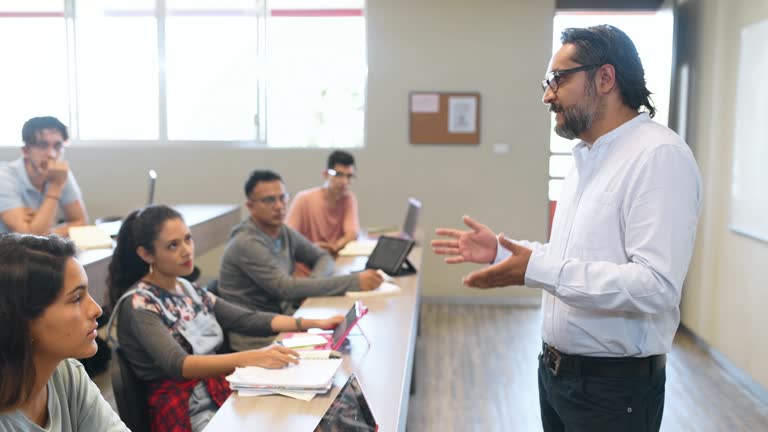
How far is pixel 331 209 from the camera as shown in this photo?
15.9 feet

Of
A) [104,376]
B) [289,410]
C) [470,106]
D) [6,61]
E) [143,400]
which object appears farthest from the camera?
[6,61]

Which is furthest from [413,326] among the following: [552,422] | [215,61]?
[215,61]

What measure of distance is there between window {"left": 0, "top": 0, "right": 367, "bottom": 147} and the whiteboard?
3033 millimetres

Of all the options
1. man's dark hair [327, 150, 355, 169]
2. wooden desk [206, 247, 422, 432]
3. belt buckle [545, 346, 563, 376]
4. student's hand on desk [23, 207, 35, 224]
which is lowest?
wooden desk [206, 247, 422, 432]

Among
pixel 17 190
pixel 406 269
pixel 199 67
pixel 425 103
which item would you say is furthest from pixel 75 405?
pixel 199 67

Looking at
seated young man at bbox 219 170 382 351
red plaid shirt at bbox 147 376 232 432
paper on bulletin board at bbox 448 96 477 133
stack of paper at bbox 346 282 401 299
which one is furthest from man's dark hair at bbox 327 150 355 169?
red plaid shirt at bbox 147 376 232 432

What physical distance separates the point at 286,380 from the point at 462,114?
446 cm

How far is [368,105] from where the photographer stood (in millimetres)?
6223

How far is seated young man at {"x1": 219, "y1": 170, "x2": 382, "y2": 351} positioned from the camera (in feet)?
10.7

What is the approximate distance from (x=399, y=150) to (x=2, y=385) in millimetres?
5067

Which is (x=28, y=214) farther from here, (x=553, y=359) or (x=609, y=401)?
(x=609, y=401)

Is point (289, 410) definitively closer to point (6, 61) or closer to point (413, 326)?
point (413, 326)

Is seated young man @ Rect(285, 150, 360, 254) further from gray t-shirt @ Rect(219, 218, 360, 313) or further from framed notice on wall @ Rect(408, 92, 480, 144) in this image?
framed notice on wall @ Rect(408, 92, 480, 144)

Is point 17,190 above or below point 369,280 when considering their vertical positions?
above
